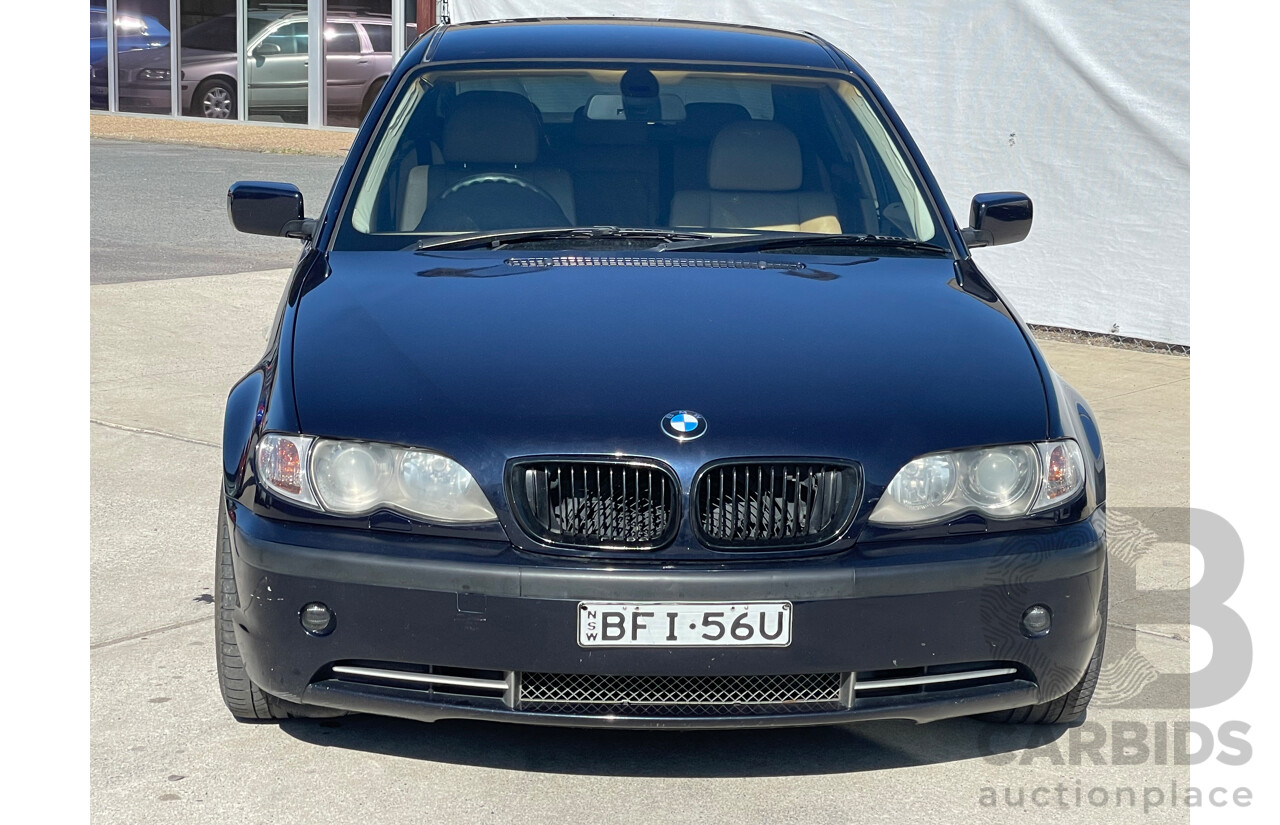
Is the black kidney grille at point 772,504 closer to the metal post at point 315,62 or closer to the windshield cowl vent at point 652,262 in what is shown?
the windshield cowl vent at point 652,262

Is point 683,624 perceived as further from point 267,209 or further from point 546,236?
point 267,209

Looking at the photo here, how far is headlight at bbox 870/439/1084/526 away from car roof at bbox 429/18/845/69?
6.25ft

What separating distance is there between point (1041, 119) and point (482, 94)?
16.5 feet

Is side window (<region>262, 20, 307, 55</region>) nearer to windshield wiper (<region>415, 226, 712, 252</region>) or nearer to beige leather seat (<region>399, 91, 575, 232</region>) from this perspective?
beige leather seat (<region>399, 91, 575, 232</region>)

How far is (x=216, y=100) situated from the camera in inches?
974

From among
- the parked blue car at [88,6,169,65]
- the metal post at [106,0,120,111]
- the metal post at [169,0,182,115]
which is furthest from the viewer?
the metal post at [106,0,120,111]

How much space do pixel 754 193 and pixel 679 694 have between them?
180 centimetres

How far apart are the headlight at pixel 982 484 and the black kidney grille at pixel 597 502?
1.38 ft

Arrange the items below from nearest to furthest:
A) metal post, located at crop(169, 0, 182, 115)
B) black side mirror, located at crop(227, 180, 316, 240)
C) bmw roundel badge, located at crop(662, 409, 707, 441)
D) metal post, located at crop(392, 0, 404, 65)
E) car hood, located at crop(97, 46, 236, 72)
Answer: bmw roundel badge, located at crop(662, 409, 707, 441), black side mirror, located at crop(227, 180, 316, 240), metal post, located at crop(392, 0, 404, 65), car hood, located at crop(97, 46, 236, 72), metal post, located at crop(169, 0, 182, 115)

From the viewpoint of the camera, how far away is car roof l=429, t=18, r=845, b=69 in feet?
15.0

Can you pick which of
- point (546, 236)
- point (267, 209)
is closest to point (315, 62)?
point (267, 209)

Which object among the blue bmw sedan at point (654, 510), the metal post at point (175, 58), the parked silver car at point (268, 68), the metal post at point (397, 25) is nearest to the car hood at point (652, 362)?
the blue bmw sedan at point (654, 510)

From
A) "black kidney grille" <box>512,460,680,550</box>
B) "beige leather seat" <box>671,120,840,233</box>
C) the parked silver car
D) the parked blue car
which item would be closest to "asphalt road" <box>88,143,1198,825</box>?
"black kidney grille" <box>512,460,680,550</box>
